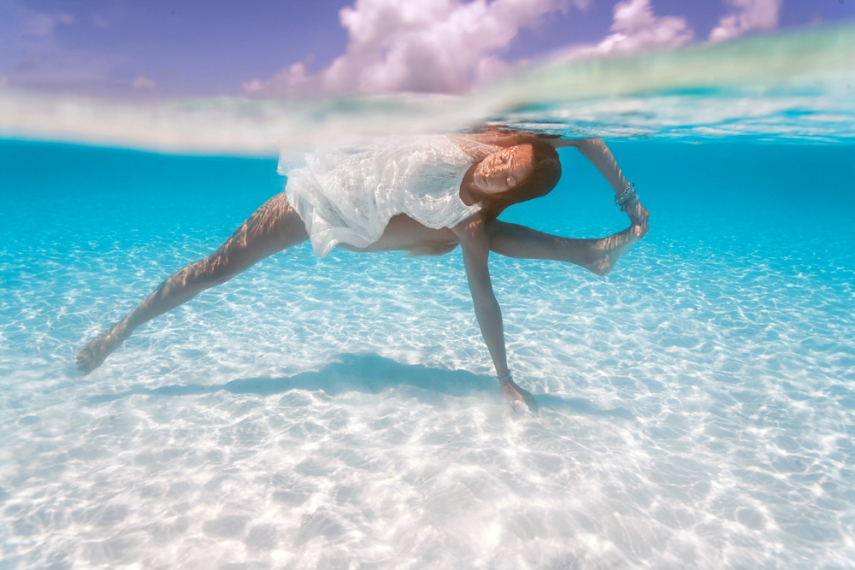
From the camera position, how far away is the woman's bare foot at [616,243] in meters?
3.88

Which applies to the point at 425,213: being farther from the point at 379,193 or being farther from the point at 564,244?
the point at 564,244

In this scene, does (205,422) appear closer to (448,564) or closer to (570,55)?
(448,564)

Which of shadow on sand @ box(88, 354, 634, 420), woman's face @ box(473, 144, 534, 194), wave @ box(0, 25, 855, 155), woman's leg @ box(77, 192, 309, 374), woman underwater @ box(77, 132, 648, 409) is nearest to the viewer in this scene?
woman's face @ box(473, 144, 534, 194)

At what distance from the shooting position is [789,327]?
596 centimetres

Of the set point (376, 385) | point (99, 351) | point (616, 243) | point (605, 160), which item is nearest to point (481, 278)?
point (616, 243)

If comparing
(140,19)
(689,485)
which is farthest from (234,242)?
(689,485)

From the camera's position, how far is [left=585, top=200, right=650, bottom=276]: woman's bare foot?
388 centimetres

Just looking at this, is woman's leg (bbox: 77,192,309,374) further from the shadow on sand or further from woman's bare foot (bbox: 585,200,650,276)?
woman's bare foot (bbox: 585,200,650,276)

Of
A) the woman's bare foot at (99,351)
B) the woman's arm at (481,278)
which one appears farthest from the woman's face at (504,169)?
the woman's bare foot at (99,351)

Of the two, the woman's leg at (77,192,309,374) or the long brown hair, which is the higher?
the long brown hair

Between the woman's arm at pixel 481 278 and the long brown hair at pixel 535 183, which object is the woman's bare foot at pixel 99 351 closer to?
the woman's arm at pixel 481 278

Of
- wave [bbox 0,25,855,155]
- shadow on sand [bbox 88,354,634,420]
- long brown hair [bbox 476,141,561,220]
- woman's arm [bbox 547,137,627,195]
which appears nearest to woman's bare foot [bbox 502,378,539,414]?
shadow on sand [bbox 88,354,634,420]

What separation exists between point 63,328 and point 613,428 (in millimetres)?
6412

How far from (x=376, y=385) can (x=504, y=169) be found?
7.94 ft
